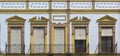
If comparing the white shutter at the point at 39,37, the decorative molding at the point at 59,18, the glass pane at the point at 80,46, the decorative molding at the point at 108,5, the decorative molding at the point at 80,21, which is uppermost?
the decorative molding at the point at 108,5

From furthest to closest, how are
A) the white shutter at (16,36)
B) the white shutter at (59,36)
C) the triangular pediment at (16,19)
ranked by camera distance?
the white shutter at (59,36) → the white shutter at (16,36) → the triangular pediment at (16,19)

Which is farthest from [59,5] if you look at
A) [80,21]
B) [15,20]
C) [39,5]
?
[15,20]

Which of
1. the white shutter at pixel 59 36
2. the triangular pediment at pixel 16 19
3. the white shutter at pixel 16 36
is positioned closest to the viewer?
the triangular pediment at pixel 16 19

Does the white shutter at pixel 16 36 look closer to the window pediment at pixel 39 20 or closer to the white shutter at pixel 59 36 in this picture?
the window pediment at pixel 39 20

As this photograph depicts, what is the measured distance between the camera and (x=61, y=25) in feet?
91.5

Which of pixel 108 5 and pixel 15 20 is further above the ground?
pixel 108 5

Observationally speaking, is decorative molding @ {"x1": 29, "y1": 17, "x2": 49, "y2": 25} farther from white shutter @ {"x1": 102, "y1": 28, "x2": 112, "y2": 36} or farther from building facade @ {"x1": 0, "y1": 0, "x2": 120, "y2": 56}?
white shutter @ {"x1": 102, "y1": 28, "x2": 112, "y2": 36}

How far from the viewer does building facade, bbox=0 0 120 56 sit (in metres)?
27.7

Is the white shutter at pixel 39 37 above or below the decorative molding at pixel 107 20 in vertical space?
below

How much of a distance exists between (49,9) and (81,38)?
3546mm

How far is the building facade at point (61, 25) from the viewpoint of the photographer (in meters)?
27.7

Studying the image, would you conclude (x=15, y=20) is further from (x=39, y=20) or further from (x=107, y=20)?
(x=107, y=20)

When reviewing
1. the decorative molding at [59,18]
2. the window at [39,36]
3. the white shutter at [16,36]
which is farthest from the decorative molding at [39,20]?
the white shutter at [16,36]

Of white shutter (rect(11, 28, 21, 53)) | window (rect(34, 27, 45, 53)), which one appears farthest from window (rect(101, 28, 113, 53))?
white shutter (rect(11, 28, 21, 53))
